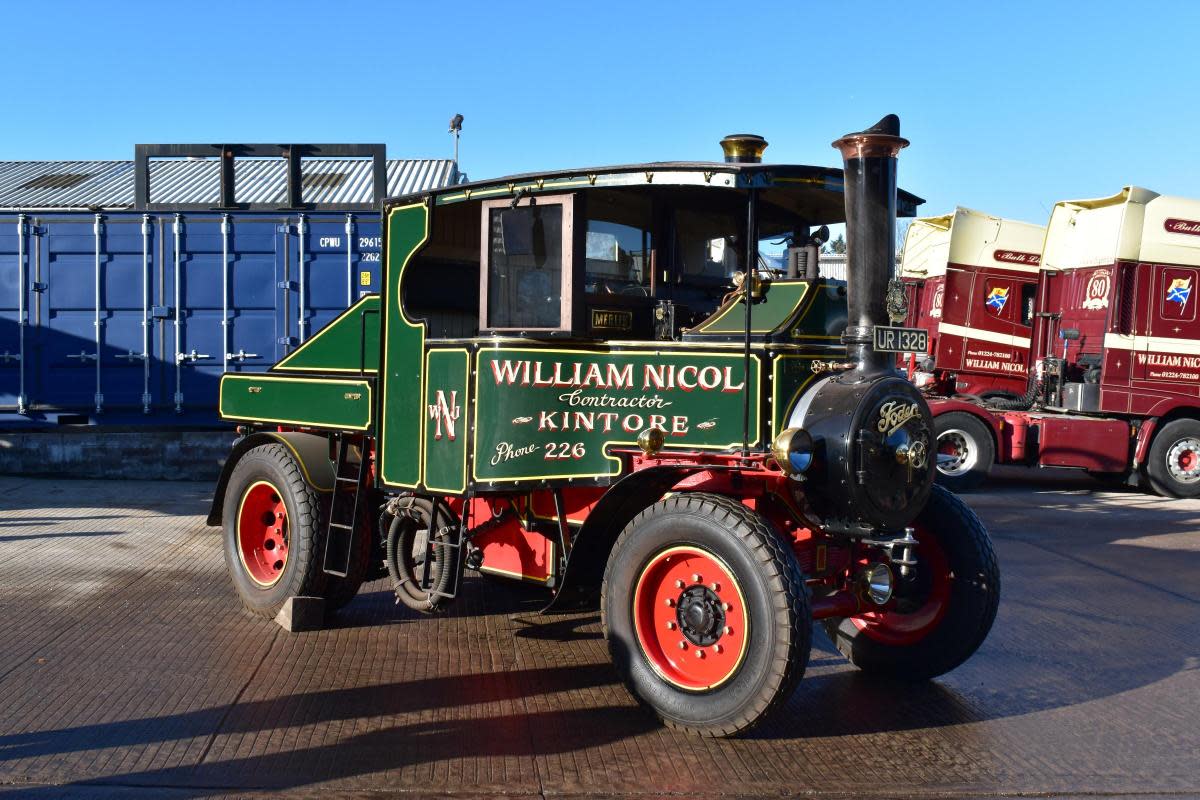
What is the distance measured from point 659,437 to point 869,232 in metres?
1.24

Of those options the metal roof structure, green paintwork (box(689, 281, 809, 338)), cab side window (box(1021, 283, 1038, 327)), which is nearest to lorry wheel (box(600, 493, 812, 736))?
green paintwork (box(689, 281, 809, 338))

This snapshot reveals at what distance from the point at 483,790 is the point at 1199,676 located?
13.0 ft

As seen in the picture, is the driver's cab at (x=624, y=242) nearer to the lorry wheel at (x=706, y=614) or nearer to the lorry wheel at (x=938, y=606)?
the lorry wheel at (x=706, y=614)

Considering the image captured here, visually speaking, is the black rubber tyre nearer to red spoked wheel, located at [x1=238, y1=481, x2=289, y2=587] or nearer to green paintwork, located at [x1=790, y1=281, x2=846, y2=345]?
red spoked wheel, located at [x1=238, y1=481, x2=289, y2=587]

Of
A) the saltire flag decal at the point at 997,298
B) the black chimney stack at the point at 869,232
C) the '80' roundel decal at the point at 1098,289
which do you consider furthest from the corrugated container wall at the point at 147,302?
the black chimney stack at the point at 869,232

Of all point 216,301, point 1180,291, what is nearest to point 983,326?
point 1180,291

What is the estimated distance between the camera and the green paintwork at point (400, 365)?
6.09 meters

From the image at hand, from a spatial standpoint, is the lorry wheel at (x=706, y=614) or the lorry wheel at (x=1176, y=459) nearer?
the lorry wheel at (x=706, y=614)

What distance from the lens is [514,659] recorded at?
239 inches

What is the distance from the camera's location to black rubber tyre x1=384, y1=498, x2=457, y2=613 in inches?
238

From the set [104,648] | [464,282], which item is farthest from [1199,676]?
[104,648]

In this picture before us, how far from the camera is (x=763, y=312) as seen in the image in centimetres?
532

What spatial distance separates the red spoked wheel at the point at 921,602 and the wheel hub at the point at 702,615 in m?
1.18

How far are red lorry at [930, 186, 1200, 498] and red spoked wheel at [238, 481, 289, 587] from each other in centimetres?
912
